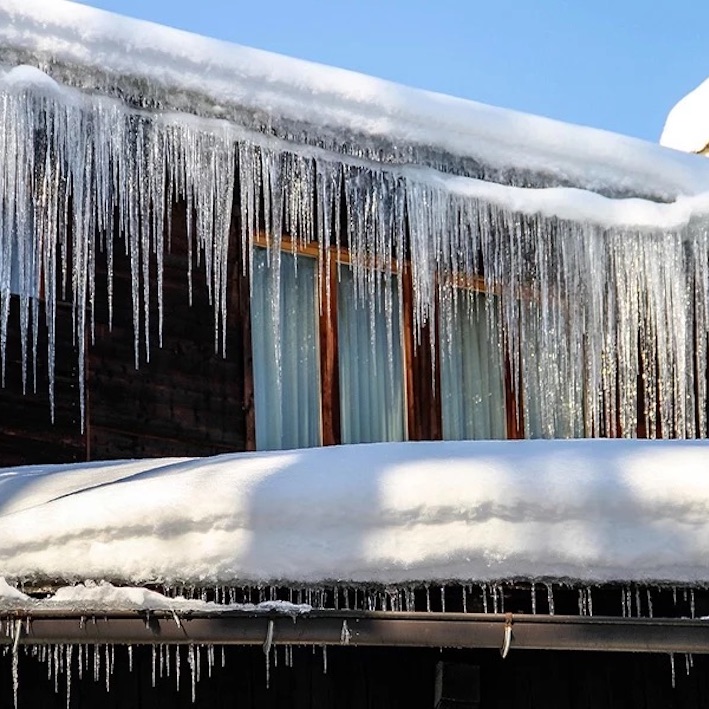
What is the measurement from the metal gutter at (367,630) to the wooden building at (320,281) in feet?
2.23

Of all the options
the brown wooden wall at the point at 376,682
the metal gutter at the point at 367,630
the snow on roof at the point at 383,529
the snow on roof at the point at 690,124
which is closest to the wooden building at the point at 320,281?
the brown wooden wall at the point at 376,682

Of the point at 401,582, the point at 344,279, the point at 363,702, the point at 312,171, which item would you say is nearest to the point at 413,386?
the point at 344,279

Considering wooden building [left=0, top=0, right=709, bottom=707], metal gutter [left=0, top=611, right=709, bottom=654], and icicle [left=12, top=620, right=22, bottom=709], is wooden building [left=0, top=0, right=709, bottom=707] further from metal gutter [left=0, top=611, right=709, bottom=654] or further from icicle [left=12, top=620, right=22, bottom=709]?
metal gutter [left=0, top=611, right=709, bottom=654]

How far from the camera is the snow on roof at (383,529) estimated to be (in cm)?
529

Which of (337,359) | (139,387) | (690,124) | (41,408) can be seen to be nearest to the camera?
(41,408)

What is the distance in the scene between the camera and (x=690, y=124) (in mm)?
11312

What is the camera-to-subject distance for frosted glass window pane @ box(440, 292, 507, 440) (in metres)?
8.23

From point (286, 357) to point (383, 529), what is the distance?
101 inches

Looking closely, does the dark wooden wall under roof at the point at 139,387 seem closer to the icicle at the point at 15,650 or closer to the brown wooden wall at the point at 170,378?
the brown wooden wall at the point at 170,378

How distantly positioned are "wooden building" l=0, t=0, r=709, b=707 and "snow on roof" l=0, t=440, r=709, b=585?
779 millimetres

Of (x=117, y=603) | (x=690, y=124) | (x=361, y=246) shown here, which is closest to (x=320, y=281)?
(x=361, y=246)

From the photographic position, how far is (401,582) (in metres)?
5.30

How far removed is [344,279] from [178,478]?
8.50 feet

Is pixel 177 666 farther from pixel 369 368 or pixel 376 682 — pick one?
pixel 369 368
